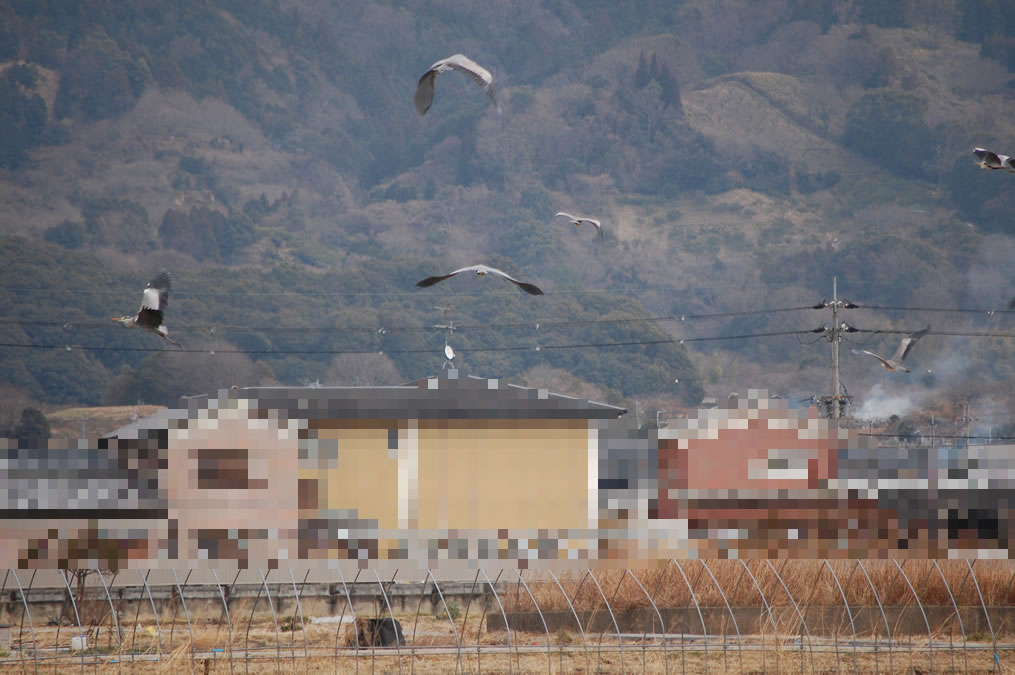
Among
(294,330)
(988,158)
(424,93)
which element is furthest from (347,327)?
(424,93)

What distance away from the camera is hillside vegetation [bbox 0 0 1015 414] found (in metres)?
84.6

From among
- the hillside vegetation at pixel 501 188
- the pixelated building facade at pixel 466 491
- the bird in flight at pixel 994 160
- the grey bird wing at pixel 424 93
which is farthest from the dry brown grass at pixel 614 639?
the hillside vegetation at pixel 501 188

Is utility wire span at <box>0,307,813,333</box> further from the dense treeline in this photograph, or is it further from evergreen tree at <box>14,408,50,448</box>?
evergreen tree at <box>14,408,50,448</box>

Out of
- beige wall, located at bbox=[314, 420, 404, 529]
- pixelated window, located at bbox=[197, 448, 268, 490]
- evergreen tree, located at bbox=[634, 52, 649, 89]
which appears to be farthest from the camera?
evergreen tree, located at bbox=[634, 52, 649, 89]

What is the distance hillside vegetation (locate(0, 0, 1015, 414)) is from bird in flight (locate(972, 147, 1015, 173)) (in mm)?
41976

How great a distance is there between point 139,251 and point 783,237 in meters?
59.1

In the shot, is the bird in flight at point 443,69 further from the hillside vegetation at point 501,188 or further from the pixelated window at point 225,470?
the hillside vegetation at point 501,188

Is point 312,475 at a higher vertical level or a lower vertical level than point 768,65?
lower

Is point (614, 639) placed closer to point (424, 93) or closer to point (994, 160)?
point (424, 93)

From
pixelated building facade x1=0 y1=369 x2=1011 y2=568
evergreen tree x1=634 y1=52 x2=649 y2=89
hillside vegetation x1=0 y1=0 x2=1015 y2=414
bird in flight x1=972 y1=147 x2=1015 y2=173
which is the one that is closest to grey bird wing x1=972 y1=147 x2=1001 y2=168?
bird in flight x1=972 y1=147 x2=1015 y2=173

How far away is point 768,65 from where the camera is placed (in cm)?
16375

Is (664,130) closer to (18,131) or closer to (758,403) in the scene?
(18,131)

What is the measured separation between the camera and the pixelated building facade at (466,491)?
1512cm

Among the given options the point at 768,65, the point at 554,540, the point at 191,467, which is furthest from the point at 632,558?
the point at 768,65
